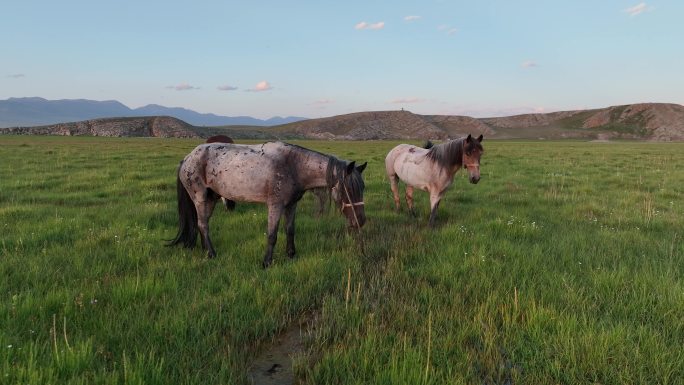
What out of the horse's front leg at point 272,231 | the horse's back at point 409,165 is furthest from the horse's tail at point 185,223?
the horse's back at point 409,165

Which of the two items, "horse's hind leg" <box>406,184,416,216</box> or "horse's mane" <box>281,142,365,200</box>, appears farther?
"horse's hind leg" <box>406,184,416,216</box>

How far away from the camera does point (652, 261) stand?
5324mm

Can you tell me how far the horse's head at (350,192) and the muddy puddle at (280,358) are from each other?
7.30 ft

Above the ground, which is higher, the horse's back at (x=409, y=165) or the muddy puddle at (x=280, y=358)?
the horse's back at (x=409, y=165)

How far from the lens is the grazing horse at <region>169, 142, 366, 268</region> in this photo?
227 inches

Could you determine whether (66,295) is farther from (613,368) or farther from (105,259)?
(613,368)

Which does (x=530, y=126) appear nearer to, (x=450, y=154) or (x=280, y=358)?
(x=450, y=154)

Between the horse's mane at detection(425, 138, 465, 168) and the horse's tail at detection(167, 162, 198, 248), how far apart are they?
565cm

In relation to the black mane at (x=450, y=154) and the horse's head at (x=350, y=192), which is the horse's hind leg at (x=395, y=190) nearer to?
the black mane at (x=450, y=154)

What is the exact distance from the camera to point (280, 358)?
339cm

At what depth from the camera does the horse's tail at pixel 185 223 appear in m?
6.31

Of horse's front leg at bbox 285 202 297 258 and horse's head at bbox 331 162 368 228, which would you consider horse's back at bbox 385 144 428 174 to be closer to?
horse's head at bbox 331 162 368 228

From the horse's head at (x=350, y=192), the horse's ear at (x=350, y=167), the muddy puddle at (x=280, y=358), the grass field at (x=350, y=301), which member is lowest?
the muddy puddle at (x=280, y=358)

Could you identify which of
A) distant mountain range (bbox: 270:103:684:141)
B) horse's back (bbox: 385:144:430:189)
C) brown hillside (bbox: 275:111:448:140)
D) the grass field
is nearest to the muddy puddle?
the grass field
